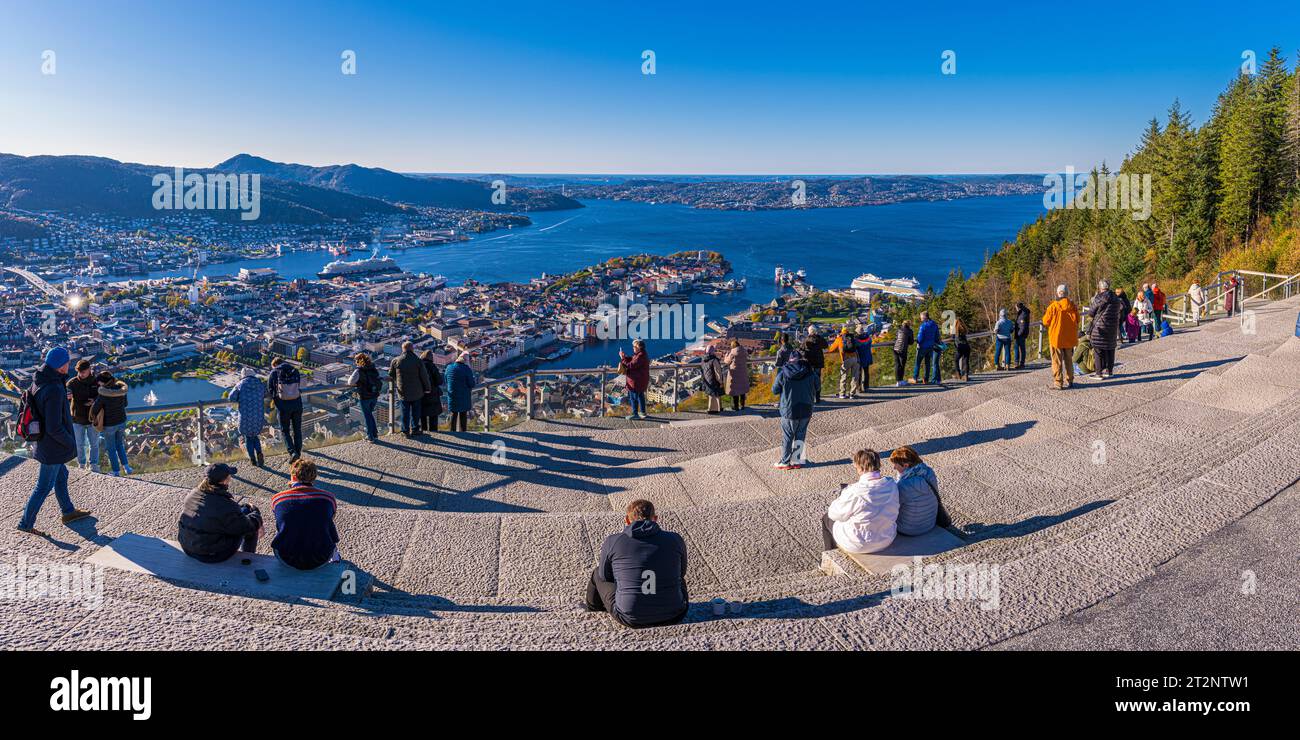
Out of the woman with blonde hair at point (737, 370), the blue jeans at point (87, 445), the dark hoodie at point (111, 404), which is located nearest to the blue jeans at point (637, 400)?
the woman with blonde hair at point (737, 370)

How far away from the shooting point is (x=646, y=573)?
3.73m

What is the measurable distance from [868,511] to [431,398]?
5.99 m

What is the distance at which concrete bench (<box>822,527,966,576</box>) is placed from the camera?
439 centimetres

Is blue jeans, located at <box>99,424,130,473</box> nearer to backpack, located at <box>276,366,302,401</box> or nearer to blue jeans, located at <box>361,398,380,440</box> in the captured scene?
backpack, located at <box>276,366,302,401</box>

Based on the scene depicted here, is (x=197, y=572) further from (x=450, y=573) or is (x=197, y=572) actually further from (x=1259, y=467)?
(x=1259, y=467)

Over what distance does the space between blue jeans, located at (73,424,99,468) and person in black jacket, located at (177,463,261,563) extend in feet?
12.0

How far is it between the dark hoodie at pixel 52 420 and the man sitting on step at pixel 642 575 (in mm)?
4405

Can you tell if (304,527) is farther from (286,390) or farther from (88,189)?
(88,189)

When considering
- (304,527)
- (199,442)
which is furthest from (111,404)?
(304,527)

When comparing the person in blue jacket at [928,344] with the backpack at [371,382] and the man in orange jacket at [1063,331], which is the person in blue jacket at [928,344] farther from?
the backpack at [371,382]

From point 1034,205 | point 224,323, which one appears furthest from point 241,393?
point 1034,205

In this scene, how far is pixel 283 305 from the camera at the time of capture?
1324 inches

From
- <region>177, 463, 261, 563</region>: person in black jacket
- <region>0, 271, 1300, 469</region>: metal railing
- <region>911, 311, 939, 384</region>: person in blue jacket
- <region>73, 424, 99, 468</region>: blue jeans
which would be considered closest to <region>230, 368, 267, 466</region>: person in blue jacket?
<region>0, 271, 1300, 469</region>: metal railing
